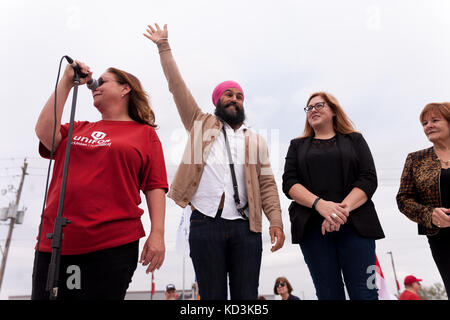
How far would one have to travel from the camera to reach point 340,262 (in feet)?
8.47

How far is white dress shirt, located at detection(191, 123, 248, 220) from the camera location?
2654 millimetres

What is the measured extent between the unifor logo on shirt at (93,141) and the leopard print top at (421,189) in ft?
7.73

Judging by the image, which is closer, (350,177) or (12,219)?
(350,177)

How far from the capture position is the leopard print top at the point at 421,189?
2846 mm

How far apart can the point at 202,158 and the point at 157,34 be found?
1131mm

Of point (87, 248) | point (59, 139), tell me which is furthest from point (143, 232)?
point (59, 139)

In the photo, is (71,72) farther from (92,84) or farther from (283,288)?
(283,288)

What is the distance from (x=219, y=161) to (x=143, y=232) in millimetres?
908

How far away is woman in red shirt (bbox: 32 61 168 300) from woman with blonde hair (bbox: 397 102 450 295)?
1983 mm

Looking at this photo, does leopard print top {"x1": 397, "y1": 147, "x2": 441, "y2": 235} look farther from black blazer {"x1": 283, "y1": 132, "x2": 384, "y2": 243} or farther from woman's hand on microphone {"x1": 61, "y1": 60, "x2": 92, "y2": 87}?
woman's hand on microphone {"x1": 61, "y1": 60, "x2": 92, "y2": 87}

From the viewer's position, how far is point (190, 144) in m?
2.89

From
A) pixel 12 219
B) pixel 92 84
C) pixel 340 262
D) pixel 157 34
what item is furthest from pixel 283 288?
pixel 12 219
